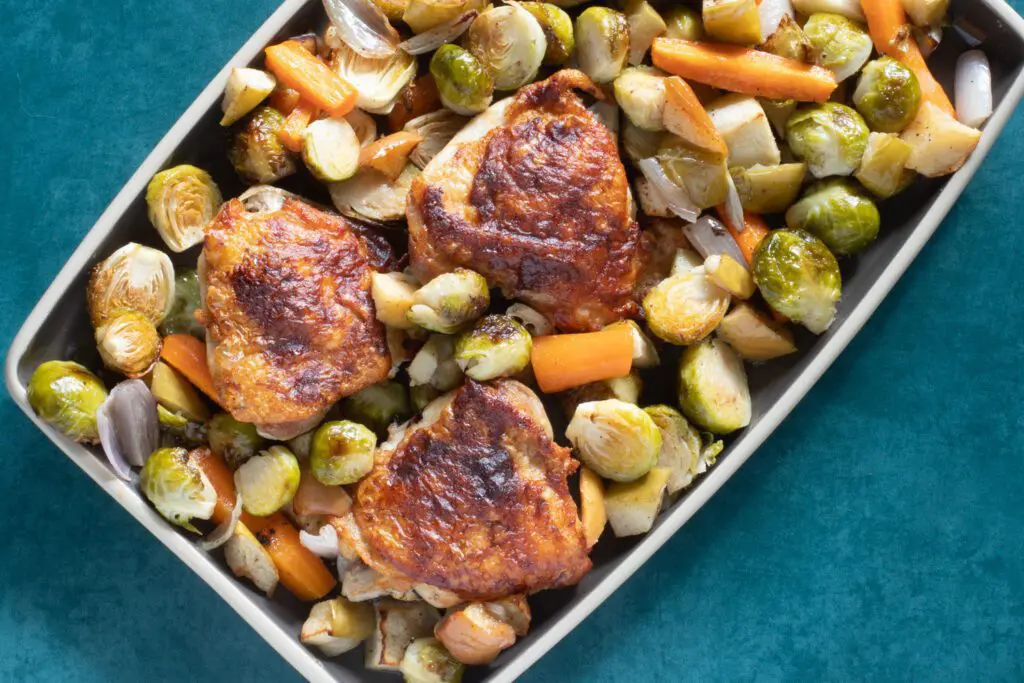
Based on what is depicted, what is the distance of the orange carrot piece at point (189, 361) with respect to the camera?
127 inches

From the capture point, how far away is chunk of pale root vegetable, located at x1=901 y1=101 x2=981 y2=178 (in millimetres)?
3211

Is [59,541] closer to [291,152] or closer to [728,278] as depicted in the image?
[291,152]

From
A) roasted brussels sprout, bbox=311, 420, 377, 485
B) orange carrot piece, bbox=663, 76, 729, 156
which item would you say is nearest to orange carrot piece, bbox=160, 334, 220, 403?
roasted brussels sprout, bbox=311, 420, 377, 485

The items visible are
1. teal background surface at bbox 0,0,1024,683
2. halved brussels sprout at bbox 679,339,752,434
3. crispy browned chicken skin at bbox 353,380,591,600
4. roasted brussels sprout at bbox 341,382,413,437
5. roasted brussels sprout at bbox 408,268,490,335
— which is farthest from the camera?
teal background surface at bbox 0,0,1024,683

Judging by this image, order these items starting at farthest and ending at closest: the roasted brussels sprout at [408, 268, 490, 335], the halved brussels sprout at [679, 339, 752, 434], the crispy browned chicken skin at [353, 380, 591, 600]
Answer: the halved brussels sprout at [679, 339, 752, 434] → the crispy browned chicken skin at [353, 380, 591, 600] → the roasted brussels sprout at [408, 268, 490, 335]

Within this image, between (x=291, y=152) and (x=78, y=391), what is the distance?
3.15ft

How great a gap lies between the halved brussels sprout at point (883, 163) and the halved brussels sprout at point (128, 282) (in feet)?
7.21

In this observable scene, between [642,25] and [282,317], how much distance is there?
1.45 metres

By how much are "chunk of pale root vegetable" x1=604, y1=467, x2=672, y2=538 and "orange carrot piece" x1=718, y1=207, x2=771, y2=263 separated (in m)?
0.75

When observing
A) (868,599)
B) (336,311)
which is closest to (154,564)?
(336,311)

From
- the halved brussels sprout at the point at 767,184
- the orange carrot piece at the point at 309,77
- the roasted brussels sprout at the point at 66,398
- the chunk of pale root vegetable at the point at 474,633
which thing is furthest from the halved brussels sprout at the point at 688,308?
the roasted brussels sprout at the point at 66,398

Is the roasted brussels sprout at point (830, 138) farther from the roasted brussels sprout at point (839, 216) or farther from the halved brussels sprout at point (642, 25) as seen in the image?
the halved brussels sprout at point (642, 25)

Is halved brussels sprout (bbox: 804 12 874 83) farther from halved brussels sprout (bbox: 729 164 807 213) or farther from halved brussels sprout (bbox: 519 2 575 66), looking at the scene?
halved brussels sprout (bbox: 519 2 575 66)

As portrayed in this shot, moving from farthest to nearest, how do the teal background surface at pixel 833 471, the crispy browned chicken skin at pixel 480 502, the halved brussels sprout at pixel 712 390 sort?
the teal background surface at pixel 833 471 → the halved brussels sprout at pixel 712 390 → the crispy browned chicken skin at pixel 480 502
